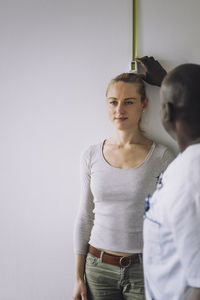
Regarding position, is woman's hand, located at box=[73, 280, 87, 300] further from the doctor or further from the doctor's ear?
the doctor's ear

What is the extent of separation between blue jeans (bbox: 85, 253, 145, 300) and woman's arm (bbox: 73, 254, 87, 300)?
0.03 meters

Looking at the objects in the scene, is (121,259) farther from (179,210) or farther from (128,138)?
(179,210)

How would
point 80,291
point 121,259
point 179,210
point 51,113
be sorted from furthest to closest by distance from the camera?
point 51,113, point 80,291, point 121,259, point 179,210

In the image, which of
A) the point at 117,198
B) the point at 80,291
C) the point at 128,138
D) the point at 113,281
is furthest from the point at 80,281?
the point at 128,138

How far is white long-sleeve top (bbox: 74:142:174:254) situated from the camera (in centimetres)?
148

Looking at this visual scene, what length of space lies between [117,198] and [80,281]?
1.50 feet

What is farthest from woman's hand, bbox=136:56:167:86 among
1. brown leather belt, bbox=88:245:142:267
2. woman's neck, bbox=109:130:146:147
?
brown leather belt, bbox=88:245:142:267

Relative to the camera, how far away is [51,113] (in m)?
1.81

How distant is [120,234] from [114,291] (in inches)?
10.3

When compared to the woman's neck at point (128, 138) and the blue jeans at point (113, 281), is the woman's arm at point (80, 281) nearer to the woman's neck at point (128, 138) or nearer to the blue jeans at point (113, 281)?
the blue jeans at point (113, 281)

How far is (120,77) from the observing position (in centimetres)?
162

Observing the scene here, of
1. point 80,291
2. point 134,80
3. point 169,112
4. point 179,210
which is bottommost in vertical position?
point 80,291

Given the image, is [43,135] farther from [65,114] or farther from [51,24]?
[51,24]

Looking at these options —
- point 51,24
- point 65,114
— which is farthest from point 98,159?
point 51,24
